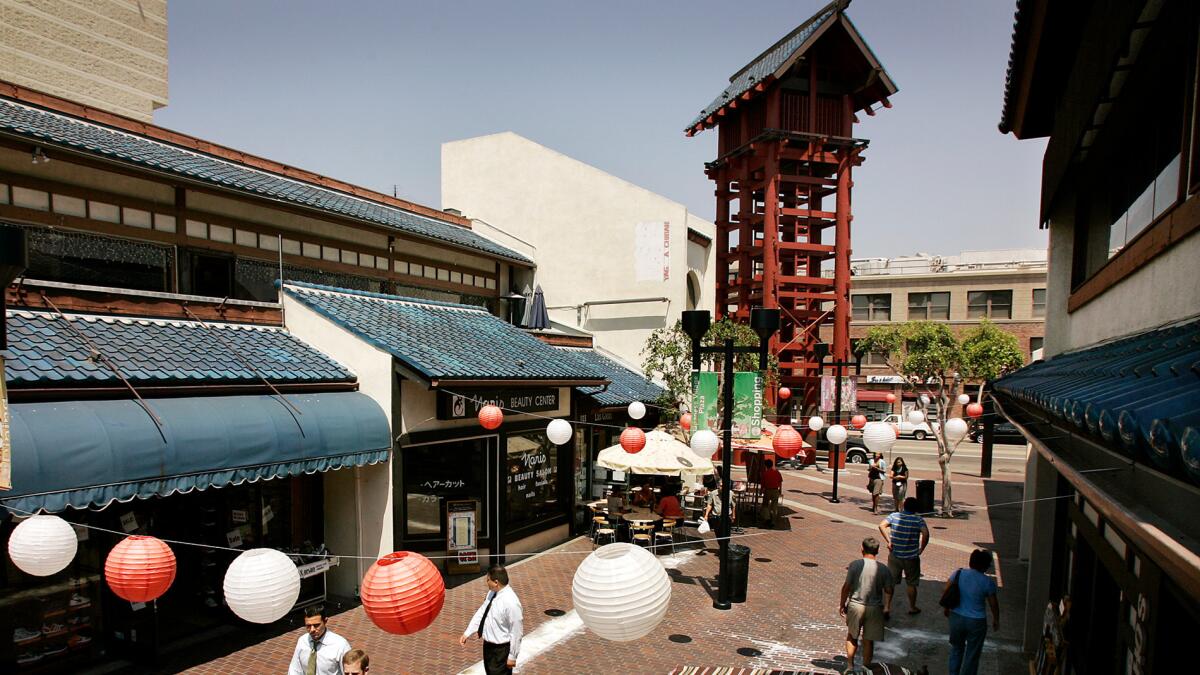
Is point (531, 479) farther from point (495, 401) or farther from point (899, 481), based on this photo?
point (899, 481)

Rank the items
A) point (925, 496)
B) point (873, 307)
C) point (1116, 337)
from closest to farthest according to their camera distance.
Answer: point (1116, 337) < point (925, 496) < point (873, 307)

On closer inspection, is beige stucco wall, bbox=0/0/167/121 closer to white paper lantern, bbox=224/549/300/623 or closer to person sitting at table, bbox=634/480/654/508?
white paper lantern, bbox=224/549/300/623

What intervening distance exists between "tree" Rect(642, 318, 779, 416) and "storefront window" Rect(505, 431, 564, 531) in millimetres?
4981

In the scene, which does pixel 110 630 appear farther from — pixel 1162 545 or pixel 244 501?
pixel 1162 545

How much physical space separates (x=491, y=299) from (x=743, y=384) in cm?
975

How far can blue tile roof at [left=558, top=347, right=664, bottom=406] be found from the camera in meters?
18.0

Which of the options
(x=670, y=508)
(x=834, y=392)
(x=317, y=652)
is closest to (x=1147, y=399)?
(x=317, y=652)

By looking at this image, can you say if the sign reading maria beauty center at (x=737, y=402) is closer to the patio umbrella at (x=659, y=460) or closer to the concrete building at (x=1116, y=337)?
the patio umbrella at (x=659, y=460)

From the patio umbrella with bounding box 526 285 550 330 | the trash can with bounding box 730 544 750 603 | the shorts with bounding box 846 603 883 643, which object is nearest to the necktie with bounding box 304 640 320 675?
the shorts with bounding box 846 603 883 643

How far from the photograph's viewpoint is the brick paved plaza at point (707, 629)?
9.55 m

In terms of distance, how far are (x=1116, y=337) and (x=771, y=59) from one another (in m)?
28.0

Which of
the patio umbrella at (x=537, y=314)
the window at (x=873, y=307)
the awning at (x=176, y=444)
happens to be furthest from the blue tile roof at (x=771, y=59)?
the awning at (x=176, y=444)

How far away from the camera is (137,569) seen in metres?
6.67

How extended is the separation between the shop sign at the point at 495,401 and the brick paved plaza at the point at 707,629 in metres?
3.28
